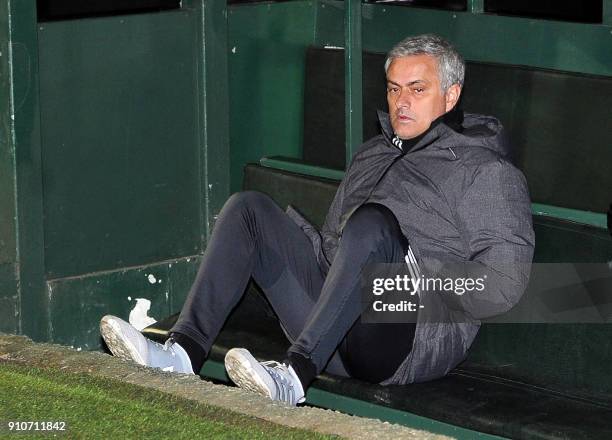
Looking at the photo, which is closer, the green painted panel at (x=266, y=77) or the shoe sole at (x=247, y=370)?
the shoe sole at (x=247, y=370)

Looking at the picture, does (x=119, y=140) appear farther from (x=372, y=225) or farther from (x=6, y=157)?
(x=372, y=225)

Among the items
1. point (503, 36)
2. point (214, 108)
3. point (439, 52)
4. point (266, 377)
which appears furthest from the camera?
point (214, 108)

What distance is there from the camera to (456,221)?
4.16m

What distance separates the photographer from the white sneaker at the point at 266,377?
3.94 m

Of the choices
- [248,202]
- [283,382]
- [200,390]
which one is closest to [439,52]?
[248,202]

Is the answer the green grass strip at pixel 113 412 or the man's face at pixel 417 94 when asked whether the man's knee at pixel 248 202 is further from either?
the green grass strip at pixel 113 412

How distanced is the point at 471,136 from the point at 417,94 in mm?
210

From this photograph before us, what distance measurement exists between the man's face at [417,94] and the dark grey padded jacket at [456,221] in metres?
0.06

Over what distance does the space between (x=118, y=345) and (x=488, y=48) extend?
1.65 metres

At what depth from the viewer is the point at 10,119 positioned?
4949 mm

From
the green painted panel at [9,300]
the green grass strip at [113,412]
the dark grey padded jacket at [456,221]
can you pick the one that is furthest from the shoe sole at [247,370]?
the green painted panel at [9,300]

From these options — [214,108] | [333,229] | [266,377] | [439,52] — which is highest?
[439,52]

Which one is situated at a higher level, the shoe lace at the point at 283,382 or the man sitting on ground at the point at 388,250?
the man sitting on ground at the point at 388,250

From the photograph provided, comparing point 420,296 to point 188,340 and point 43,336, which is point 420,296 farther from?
point 43,336
